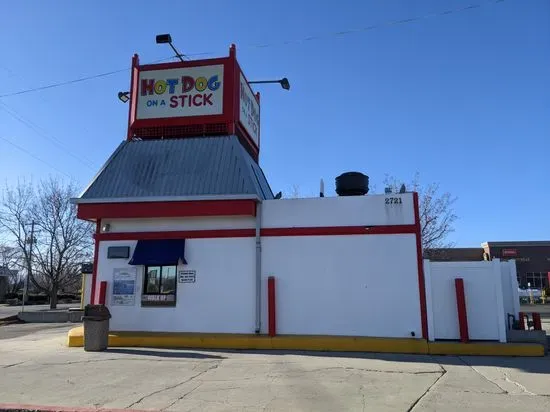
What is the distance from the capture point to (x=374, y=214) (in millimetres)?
13586

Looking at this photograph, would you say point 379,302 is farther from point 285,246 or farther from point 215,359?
point 215,359

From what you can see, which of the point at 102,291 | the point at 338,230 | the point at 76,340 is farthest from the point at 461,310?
the point at 76,340

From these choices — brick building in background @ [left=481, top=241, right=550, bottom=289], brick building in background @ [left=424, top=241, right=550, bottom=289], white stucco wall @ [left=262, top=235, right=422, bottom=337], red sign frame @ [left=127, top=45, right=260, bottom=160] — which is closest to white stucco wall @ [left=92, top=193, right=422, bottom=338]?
white stucco wall @ [left=262, top=235, right=422, bottom=337]

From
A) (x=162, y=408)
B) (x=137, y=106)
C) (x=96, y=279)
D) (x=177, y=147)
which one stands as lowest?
(x=162, y=408)

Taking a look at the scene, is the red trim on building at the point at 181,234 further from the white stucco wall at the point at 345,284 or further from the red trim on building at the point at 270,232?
the white stucco wall at the point at 345,284

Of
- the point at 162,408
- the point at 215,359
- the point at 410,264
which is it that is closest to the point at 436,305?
the point at 410,264

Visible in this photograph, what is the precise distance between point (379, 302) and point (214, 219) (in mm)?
5090

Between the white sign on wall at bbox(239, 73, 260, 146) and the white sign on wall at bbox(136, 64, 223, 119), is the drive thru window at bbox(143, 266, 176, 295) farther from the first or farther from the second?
the white sign on wall at bbox(239, 73, 260, 146)

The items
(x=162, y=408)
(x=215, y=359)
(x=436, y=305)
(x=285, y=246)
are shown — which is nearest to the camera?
(x=162, y=408)

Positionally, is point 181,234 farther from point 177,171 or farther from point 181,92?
point 181,92

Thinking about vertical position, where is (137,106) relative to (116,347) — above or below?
above

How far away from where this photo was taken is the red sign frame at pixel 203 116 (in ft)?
51.2

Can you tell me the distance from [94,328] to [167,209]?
12.1 feet

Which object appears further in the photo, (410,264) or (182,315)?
(182,315)
